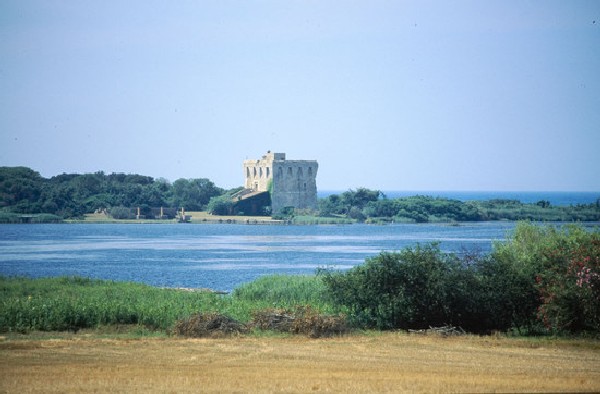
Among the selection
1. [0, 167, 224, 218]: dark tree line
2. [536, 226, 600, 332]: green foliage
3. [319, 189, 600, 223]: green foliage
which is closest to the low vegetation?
[536, 226, 600, 332]: green foliage

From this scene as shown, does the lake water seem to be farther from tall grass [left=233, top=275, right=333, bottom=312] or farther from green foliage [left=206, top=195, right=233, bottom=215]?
green foliage [left=206, top=195, right=233, bottom=215]

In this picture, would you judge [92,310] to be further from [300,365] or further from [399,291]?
[399,291]

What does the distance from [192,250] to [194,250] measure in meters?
0.19

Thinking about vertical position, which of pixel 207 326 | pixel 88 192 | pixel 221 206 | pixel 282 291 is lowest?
pixel 207 326

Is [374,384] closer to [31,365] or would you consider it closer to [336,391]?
[336,391]

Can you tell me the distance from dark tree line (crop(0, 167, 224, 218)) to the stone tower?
13.1 meters

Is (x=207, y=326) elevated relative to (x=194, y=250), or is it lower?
lower

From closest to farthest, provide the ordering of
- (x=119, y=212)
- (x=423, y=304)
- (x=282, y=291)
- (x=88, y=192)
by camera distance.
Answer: (x=423, y=304), (x=282, y=291), (x=119, y=212), (x=88, y=192)

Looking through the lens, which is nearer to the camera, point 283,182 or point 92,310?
point 92,310

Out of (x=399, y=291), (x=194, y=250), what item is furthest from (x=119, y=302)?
(x=194, y=250)

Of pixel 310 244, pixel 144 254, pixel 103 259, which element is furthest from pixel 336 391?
pixel 310 244

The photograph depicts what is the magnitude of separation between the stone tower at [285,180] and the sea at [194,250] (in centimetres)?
1043

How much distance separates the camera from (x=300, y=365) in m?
21.9

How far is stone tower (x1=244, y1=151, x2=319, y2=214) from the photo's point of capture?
145750 mm
